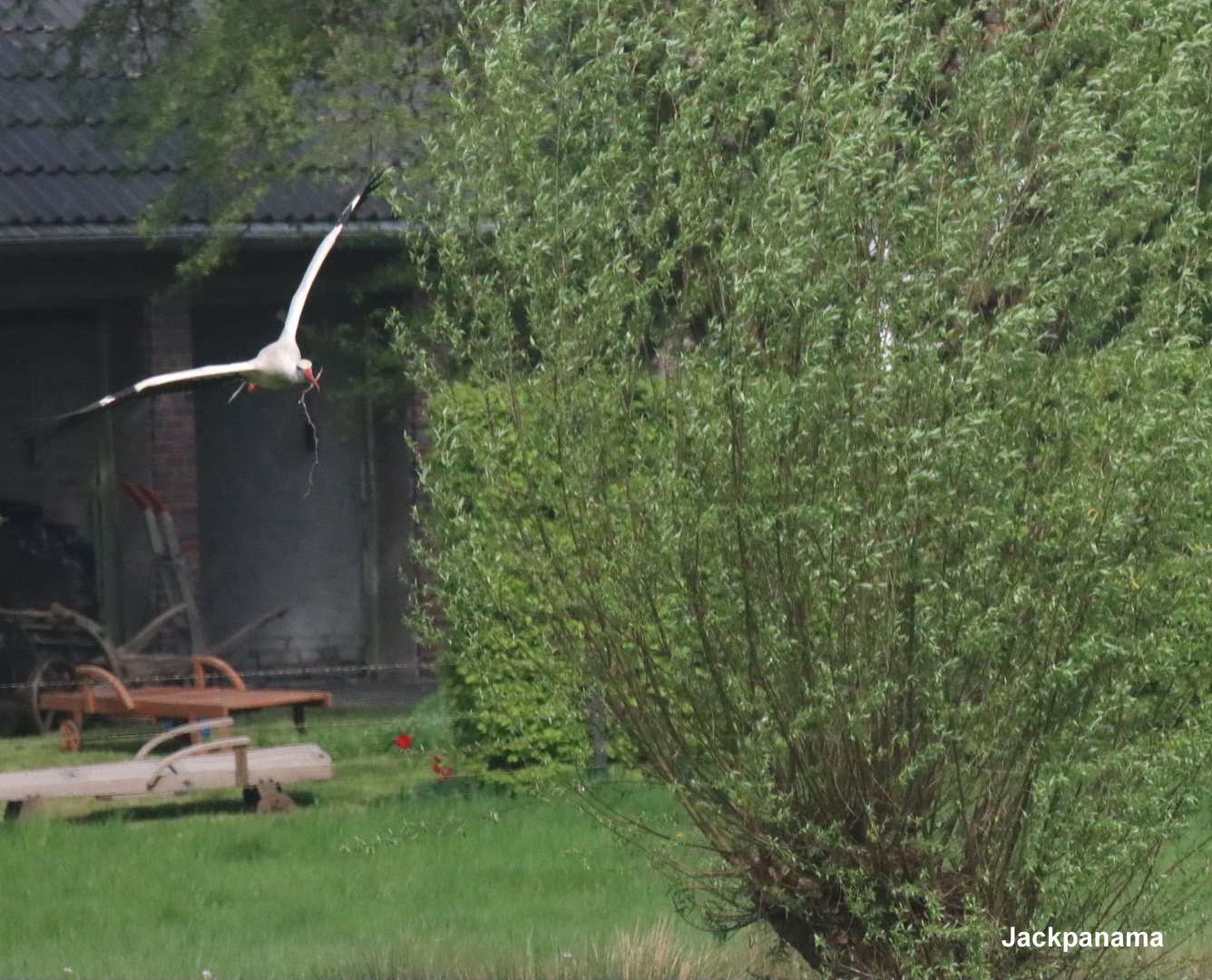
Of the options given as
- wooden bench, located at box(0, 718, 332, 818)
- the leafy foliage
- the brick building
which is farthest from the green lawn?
the brick building

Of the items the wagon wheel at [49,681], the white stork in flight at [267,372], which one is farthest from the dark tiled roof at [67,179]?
the white stork in flight at [267,372]

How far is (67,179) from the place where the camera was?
12.4 metres

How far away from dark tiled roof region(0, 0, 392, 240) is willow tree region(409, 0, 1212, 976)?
674 centimetres

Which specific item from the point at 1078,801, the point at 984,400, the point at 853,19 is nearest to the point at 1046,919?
the point at 1078,801

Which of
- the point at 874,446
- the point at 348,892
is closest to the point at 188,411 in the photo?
the point at 348,892

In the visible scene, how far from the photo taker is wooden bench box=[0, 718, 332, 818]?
8109mm

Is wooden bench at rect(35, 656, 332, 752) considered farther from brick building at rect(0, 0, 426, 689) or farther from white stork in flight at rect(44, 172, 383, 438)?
white stork in flight at rect(44, 172, 383, 438)

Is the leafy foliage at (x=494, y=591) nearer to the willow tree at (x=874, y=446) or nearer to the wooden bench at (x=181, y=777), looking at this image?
the willow tree at (x=874, y=446)

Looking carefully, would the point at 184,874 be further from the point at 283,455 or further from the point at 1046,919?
the point at 283,455

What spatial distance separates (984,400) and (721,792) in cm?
119

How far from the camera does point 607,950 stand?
18.6 feet

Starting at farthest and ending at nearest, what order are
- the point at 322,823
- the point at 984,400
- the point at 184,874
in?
the point at 322,823 → the point at 184,874 → the point at 984,400

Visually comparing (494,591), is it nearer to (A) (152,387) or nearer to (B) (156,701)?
(A) (152,387)

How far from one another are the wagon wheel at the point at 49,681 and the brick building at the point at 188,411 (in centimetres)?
149
